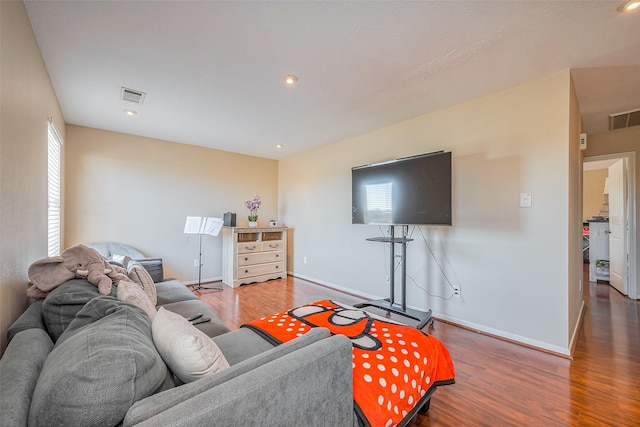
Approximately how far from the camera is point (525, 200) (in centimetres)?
243

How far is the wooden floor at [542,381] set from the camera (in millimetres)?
1562

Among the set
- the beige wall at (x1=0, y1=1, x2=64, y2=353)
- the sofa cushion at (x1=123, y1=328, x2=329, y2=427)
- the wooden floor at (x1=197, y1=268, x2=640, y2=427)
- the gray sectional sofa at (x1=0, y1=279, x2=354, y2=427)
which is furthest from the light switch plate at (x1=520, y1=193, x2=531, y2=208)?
the beige wall at (x1=0, y1=1, x2=64, y2=353)

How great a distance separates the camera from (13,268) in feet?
4.45

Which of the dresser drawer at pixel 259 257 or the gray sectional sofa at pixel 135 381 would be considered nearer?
the gray sectional sofa at pixel 135 381

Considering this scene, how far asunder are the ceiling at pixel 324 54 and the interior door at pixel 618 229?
1.61 meters

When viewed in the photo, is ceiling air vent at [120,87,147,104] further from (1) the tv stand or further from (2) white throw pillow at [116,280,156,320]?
(1) the tv stand

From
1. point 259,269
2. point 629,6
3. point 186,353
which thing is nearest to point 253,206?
point 259,269

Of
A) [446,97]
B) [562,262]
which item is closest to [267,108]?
[446,97]

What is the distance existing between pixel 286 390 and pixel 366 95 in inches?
101

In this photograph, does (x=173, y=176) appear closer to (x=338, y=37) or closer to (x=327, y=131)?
(x=327, y=131)

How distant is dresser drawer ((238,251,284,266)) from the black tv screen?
6.91 ft

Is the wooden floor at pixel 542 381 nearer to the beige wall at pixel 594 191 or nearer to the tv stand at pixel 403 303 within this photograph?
the tv stand at pixel 403 303

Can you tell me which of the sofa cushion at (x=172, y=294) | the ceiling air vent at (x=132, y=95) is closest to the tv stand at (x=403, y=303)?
the sofa cushion at (x=172, y=294)

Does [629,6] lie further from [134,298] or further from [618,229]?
[618,229]
